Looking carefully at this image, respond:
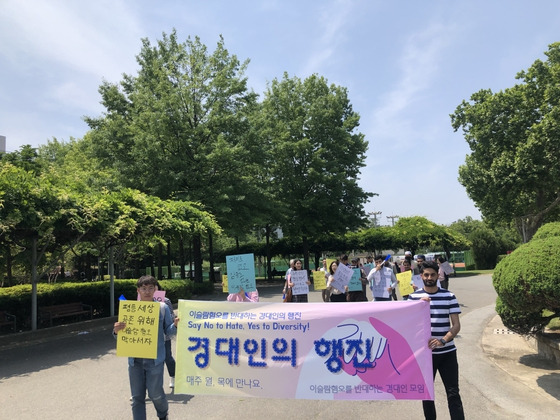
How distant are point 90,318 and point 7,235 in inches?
209

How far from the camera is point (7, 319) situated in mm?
12750

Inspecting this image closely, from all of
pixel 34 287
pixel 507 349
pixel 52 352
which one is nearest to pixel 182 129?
pixel 34 287

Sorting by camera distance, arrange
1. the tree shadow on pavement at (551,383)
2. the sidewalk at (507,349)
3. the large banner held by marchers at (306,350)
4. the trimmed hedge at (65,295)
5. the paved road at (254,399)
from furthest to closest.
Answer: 1. the trimmed hedge at (65,295)
2. the sidewalk at (507,349)
3. the tree shadow on pavement at (551,383)
4. the paved road at (254,399)
5. the large banner held by marchers at (306,350)

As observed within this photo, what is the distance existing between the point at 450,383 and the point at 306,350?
1.48 metres

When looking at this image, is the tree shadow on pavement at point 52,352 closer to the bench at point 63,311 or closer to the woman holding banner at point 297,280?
the bench at point 63,311

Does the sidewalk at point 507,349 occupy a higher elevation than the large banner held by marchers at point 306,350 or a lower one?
lower

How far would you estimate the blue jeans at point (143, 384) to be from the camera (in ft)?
13.4

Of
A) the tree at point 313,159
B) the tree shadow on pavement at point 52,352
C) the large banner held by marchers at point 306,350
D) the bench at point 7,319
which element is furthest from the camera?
the tree at point 313,159

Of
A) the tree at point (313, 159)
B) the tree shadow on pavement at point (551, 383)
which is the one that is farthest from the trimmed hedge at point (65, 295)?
the tree at point (313, 159)

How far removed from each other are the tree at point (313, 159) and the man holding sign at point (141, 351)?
25.3 meters

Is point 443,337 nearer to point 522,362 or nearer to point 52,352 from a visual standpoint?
point 522,362

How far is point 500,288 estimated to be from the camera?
6.38m

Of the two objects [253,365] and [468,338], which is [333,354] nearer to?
[253,365]

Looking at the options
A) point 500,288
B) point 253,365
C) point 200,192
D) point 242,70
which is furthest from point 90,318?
point 242,70
